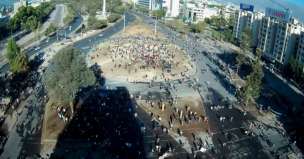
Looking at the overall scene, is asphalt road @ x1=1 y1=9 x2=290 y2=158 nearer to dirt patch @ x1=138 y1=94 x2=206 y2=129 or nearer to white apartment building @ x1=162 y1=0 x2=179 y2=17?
dirt patch @ x1=138 y1=94 x2=206 y2=129

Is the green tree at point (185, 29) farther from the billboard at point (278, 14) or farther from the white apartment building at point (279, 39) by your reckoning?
the billboard at point (278, 14)

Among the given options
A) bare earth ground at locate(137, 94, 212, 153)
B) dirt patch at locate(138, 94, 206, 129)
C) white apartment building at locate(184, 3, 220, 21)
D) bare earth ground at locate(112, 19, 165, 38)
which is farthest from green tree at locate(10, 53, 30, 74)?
white apartment building at locate(184, 3, 220, 21)

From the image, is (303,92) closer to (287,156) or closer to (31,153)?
(287,156)

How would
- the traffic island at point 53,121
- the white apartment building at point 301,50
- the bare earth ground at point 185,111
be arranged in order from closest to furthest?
the traffic island at point 53,121 → the bare earth ground at point 185,111 → the white apartment building at point 301,50

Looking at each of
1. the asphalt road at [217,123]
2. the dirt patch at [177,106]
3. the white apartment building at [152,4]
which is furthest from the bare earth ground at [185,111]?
the white apartment building at [152,4]

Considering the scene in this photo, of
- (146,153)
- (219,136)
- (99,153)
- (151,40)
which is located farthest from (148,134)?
(151,40)
